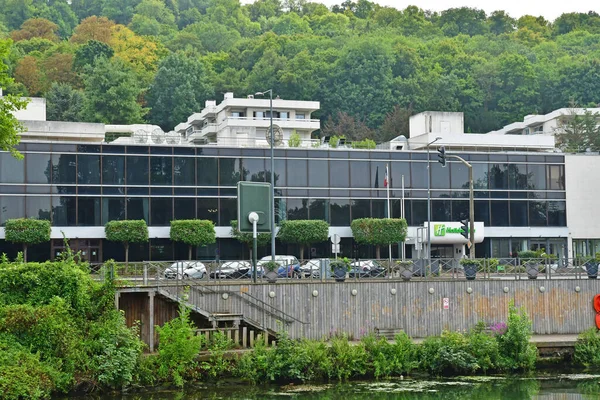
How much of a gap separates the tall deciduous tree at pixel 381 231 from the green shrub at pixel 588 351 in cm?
2908

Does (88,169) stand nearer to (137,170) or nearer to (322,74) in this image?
(137,170)

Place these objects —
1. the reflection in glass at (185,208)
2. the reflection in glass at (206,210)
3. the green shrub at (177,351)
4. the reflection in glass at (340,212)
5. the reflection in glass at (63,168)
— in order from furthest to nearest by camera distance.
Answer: the reflection in glass at (340,212)
the reflection in glass at (206,210)
the reflection in glass at (185,208)
the reflection in glass at (63,168)
the green shrub at (177,351)

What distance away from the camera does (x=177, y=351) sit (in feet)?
107

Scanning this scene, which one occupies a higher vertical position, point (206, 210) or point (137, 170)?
point (137, 170)


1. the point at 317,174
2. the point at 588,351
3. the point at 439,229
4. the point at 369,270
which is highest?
Result: the point at 317,174

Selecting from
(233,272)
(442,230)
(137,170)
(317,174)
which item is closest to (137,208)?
(137,170)

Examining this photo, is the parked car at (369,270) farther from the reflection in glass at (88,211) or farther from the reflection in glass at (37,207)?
the reflection in glass at (37,207)

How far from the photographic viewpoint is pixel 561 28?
175375 mm

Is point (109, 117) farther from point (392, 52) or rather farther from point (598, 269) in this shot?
point (598, 269)

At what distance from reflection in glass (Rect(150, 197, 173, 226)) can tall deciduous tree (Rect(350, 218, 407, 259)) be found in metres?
13.1

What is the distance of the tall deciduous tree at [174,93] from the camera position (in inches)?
5015

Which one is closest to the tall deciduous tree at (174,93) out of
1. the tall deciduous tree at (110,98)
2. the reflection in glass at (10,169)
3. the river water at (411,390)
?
the tall deciduous tree at (110,98)

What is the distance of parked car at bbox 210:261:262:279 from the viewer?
37.5 meters

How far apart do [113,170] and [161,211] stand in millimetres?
4255
